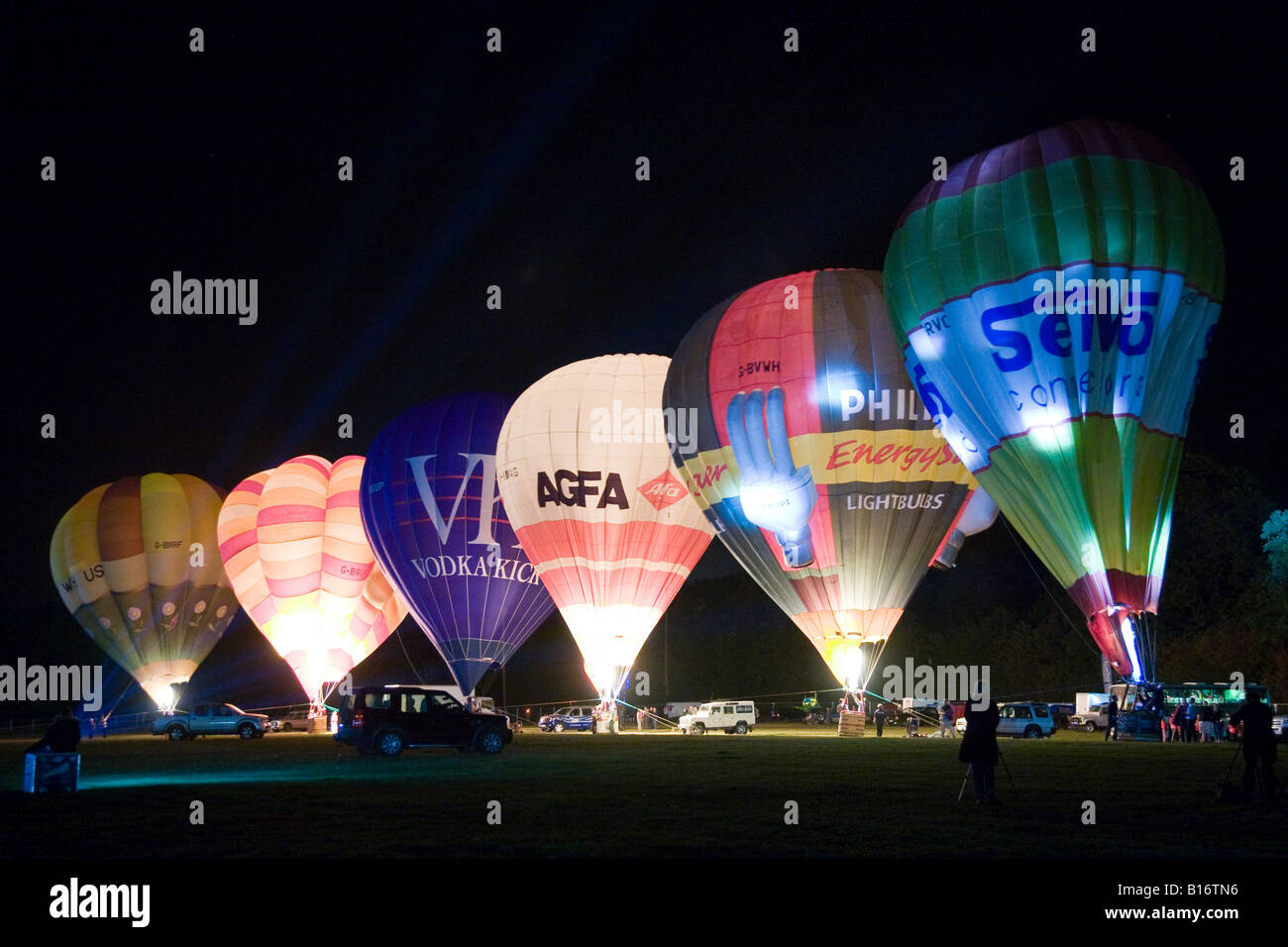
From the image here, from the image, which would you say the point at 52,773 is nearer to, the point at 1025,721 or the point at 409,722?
the point at 409,722

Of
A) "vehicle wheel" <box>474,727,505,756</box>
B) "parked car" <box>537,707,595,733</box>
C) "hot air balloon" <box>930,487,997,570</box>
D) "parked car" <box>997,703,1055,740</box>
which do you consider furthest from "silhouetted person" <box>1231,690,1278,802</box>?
"parked car" <box>537,707,595,733</box>

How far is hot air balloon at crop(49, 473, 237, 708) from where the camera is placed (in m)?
53.2

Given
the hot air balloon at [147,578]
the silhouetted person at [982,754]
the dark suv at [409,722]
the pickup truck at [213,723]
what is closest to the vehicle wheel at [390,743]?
the dark suv at [409,722]

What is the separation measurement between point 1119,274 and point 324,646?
3394 centimetres

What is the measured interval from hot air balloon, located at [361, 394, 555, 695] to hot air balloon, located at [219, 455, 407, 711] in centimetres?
640

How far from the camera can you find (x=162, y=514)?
5391cm

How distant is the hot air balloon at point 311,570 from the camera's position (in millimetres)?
50094

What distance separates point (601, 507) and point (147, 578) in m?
22.8

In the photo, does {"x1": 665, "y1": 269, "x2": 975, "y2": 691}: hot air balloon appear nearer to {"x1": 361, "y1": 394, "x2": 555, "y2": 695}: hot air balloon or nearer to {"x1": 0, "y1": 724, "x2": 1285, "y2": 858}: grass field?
{"x1": 0, "y1": 724, "x2": 1285, "y2": 858}: grass field

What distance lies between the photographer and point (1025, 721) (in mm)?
39594

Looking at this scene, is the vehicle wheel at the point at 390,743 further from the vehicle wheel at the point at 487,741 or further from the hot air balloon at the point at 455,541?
the hot air balloon at the point at 455,541

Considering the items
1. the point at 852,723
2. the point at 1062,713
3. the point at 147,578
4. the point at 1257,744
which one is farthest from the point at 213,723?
the point at 1257,744
